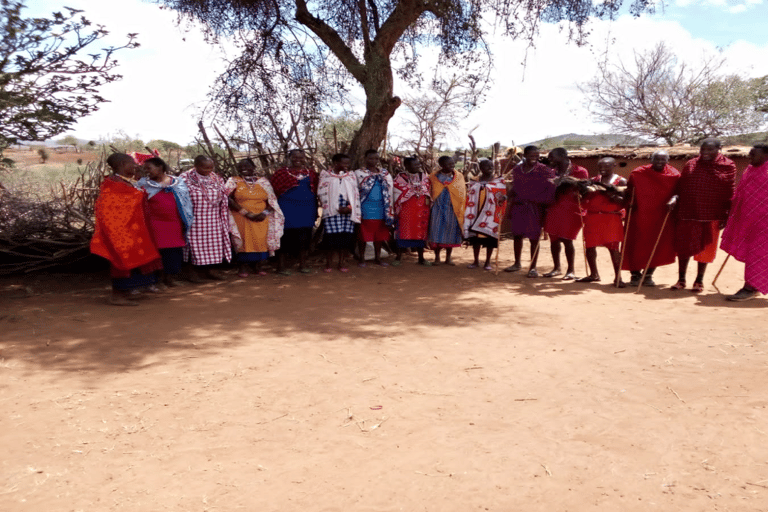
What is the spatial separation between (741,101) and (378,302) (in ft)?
84.3

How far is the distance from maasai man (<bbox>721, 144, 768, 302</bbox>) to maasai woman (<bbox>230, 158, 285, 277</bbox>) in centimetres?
554

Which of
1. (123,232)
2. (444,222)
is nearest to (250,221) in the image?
(123,232)

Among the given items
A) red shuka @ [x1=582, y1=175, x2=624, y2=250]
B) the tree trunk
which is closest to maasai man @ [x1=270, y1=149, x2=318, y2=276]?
the tree trunk

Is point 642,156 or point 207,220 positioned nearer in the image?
point 207,220

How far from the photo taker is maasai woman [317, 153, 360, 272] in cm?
750

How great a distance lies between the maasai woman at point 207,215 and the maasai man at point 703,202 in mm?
5532

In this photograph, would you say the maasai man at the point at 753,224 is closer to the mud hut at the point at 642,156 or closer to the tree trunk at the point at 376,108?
the tree trunk at the point at 376,108

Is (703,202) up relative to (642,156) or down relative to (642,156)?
down

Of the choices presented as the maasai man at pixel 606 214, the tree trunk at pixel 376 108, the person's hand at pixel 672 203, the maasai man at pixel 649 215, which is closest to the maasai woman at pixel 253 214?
the tree trunk at pixel 376 108

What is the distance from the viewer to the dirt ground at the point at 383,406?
247cm

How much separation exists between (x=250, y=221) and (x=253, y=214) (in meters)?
0.12

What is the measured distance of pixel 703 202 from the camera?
6.34m

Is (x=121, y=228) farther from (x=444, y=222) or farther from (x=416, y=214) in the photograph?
(x=444, y=222)

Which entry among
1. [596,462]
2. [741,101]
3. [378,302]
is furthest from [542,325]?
[741,101]
